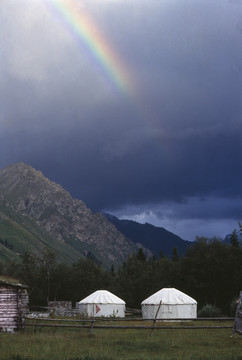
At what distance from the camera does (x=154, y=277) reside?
81438 mm

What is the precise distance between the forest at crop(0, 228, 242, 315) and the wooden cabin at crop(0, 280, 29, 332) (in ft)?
20.6

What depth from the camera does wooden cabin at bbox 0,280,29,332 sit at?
28312 millimetres

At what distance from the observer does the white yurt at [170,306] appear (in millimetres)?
50531

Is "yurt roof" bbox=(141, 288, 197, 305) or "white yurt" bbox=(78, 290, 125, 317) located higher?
"yurt roof" bbox=(141, 288, 197, 305)

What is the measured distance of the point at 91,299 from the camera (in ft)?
188

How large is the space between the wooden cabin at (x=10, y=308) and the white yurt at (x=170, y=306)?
24.4 metres

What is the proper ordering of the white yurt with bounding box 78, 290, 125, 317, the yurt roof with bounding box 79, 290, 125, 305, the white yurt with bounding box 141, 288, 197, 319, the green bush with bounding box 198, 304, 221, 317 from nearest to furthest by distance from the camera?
1. the green bush with bounding box 198, 304, 221, 317
2. the white yurt with bounding box 141, 288, 197, 319
3. the white yurt with bounding box 78, 290, 125, 317
4. the yurt roof with bounding box 79, 290, 125, 305

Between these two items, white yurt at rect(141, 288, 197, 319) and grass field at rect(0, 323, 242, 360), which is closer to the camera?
grass field at rect(0, 323, 242, 360)

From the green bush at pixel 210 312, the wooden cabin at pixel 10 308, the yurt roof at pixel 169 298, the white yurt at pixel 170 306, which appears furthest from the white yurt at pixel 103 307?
the wooden cabin at pixel 10 308

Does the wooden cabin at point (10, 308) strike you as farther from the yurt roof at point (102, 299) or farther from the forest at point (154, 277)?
the yurt roof at point (102, 299)

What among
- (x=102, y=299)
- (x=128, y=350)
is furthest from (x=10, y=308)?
(x=102, y=299)

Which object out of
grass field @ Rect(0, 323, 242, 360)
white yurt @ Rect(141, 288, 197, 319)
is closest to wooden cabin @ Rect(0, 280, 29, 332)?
grass field @ Rect(0, 323, 242, 360)

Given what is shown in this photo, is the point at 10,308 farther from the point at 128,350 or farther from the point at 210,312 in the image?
the point at 210,312

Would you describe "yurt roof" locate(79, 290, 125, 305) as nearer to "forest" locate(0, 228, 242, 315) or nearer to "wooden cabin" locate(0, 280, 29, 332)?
"forest" locate(0, 228, 242, 315)
